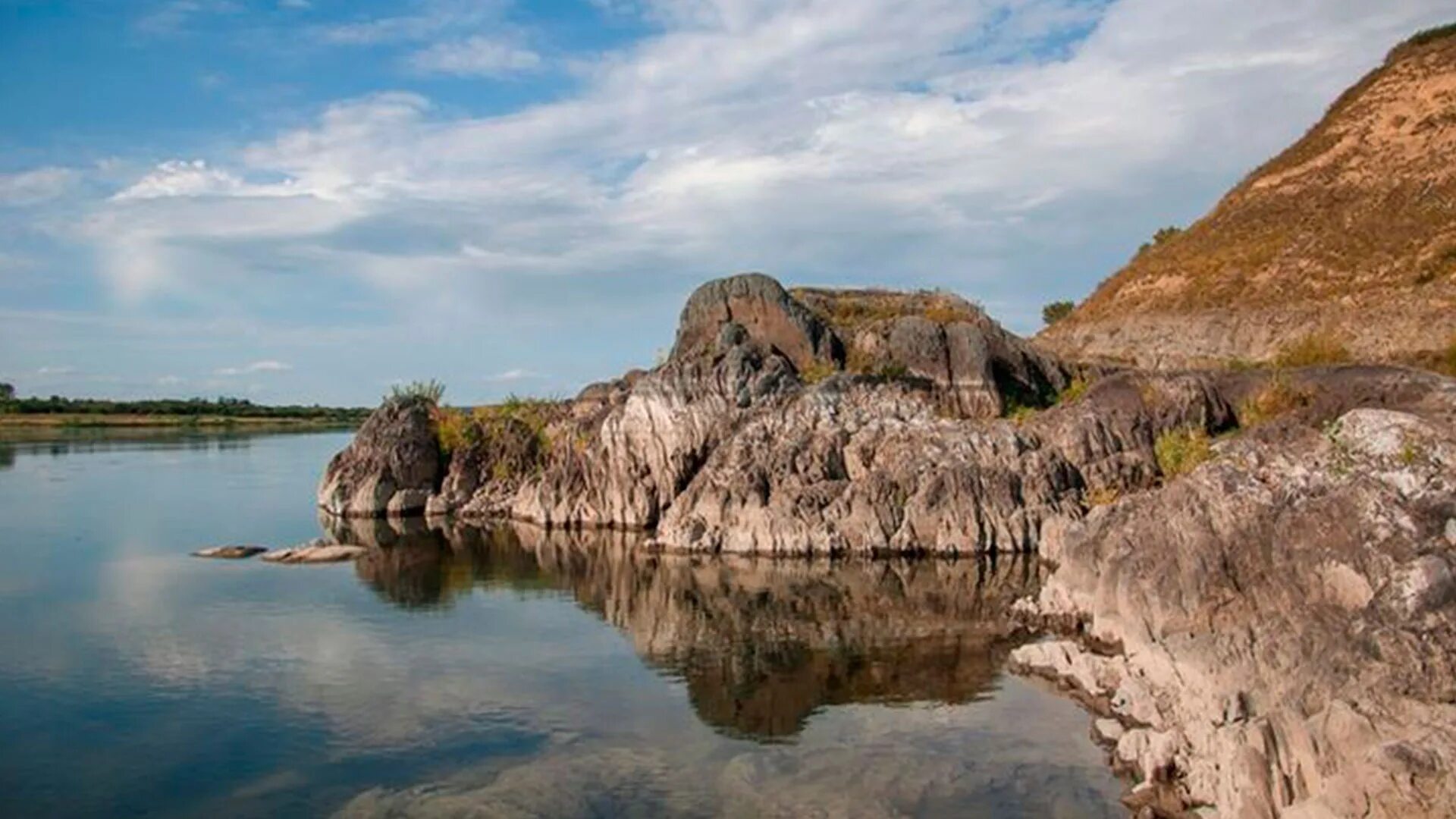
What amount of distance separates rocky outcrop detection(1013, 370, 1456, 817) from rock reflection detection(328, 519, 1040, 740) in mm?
2734

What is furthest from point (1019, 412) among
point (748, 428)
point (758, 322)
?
point (758, 322)

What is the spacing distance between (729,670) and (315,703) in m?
9.08

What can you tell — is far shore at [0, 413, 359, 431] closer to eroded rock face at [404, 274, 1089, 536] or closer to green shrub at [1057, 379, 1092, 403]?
eroded rock face at [404, 274, 1089, 536]

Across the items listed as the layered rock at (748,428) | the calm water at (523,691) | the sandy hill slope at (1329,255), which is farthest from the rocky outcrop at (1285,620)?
the sandy hill slope at (1329,255)

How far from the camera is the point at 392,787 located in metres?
19.8

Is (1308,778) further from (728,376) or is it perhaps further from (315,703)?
(728,376)

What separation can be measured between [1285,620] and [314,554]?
117 ft

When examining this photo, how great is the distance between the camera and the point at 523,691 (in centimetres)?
2612

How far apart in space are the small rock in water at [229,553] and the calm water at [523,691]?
53.6 inches

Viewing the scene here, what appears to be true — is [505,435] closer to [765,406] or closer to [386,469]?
[386,469]

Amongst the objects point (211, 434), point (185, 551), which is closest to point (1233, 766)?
point (185, 551)

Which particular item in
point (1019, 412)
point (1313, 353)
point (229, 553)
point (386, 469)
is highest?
point (1313, 353)

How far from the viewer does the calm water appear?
19.7 meters

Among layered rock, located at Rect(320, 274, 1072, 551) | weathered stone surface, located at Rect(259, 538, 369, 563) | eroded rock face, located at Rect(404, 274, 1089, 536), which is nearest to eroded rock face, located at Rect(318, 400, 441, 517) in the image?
layered rock, located at Rect(320, 274, 1072, 551)
